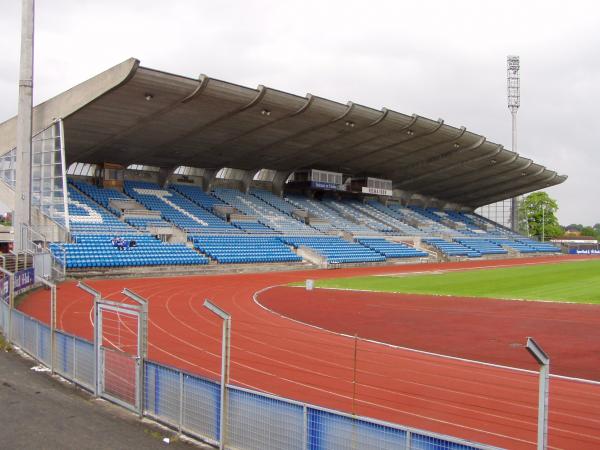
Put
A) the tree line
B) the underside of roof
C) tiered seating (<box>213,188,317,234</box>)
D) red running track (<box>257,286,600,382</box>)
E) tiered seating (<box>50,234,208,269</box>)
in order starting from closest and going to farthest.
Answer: red running track (<box>257,286,600,382</box>) < the underside of roof < tiered seating (<box>50,234,208,269</box>) < tiered seating (<box>213,188,317,234</box>) < the tree line

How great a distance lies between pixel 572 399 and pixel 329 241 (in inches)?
1578

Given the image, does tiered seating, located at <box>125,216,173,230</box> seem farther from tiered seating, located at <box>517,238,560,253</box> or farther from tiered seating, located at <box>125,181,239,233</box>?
tiered seating, located at <box>517,238,560,253</box>

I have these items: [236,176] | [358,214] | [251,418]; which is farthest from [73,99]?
[358,214]

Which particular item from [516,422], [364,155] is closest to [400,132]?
[364,155]

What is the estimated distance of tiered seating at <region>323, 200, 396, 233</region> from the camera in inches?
2295

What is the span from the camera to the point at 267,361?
11453 mm

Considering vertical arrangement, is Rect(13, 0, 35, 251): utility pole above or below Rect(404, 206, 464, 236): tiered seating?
above

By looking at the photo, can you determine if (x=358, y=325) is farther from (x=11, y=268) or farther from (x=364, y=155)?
(x=364, y=155)

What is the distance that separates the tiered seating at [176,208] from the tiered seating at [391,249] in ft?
44.4

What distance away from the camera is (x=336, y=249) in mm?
47250

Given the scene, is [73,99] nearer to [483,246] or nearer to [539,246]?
[483,246]

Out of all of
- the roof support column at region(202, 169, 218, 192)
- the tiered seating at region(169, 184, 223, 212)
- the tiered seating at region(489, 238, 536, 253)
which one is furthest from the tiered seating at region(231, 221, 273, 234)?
the tiered seating at region(489, 238, 536, 253)

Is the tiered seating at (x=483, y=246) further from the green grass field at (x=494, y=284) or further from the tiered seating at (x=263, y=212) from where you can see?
the green grass field at (x=494, y=284)

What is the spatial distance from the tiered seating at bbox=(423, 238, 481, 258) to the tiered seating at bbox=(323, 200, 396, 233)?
4519 millimetres
